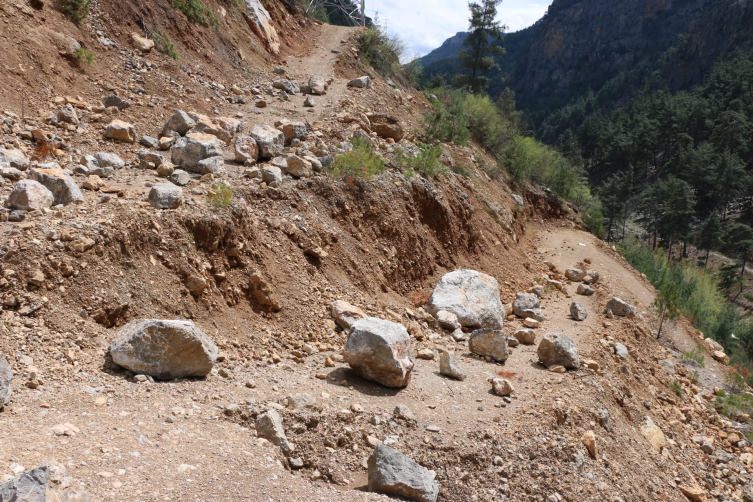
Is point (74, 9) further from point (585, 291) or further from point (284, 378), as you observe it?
point (585, 291)

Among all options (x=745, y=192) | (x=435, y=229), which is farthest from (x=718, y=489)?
(x=745, y=192)

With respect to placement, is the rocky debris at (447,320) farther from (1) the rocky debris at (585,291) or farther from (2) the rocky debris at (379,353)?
(1) the rocky debris at (585,291)

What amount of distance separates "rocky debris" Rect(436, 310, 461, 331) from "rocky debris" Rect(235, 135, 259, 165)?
362 cm

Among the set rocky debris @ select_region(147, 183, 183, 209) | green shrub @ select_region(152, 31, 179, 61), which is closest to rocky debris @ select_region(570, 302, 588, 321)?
rocky debris @ select_region(147, 183, 183, 209)

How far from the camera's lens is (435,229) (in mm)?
9914

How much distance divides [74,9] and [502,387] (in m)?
10.0

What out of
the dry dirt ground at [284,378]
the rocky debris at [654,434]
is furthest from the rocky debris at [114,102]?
the rocky debris at [654,434]

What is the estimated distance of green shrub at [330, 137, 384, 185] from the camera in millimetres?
8156

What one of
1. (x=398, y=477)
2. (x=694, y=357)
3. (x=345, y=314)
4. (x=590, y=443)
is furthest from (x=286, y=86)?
(x=694, y=357)

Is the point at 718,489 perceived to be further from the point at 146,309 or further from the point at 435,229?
the point at 146,309

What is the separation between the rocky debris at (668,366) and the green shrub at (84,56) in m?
11.8

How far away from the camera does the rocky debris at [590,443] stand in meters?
5.12

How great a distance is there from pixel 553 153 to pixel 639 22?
113 m

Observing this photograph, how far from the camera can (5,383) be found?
3045mm
